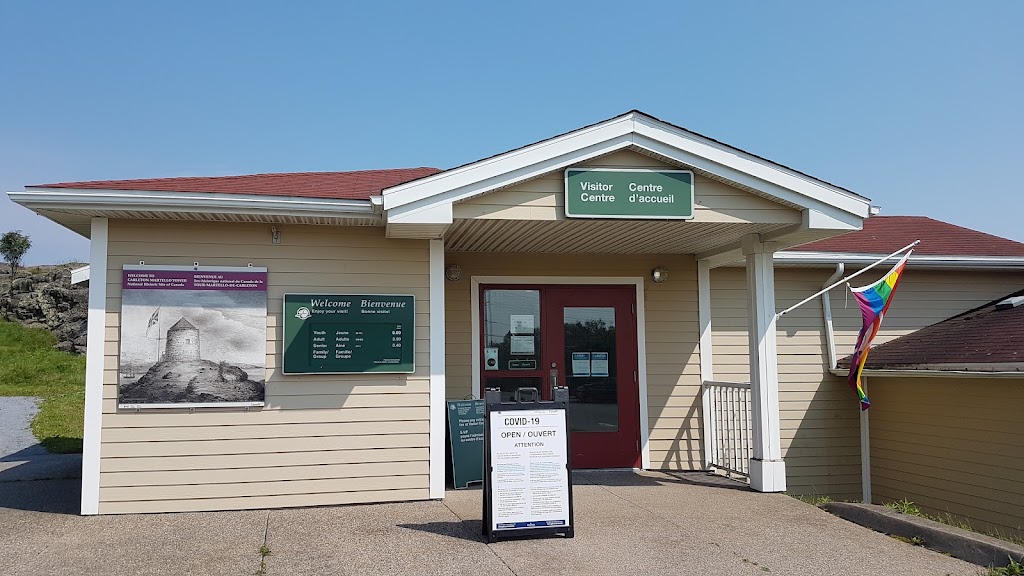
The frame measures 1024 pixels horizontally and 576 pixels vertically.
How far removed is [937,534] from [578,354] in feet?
13.7

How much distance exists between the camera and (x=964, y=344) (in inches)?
328

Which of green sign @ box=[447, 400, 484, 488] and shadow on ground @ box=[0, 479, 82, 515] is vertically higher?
green sign @ box=[447, 400, 484, 488]

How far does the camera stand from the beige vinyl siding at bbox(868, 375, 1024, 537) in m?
7.47


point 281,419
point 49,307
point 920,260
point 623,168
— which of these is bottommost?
point 281,419

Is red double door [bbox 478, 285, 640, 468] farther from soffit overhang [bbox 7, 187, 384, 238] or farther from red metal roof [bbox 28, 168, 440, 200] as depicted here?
soffit overhang [bbox 7, 187, 384, 238]

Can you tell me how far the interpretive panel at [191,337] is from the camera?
6.53m

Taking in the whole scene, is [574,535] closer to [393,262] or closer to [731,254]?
[393,262]

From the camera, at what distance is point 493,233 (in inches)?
294

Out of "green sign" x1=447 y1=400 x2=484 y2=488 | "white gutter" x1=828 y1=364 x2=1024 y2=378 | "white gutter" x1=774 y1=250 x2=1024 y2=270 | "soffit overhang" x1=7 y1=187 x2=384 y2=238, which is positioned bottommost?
"green sign" x1=447 y1=400 x2=484 y2=488

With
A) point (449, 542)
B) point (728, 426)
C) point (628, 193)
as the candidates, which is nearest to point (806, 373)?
point (728, 426)

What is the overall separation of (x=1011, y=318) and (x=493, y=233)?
6.03 m

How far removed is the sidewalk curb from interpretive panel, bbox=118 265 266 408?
528 centimetres

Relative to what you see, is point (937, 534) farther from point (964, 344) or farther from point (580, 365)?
point (580, 365)

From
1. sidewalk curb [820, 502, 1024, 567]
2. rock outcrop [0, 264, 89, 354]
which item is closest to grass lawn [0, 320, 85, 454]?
rock outcrop [0, 264, 89, 354]
